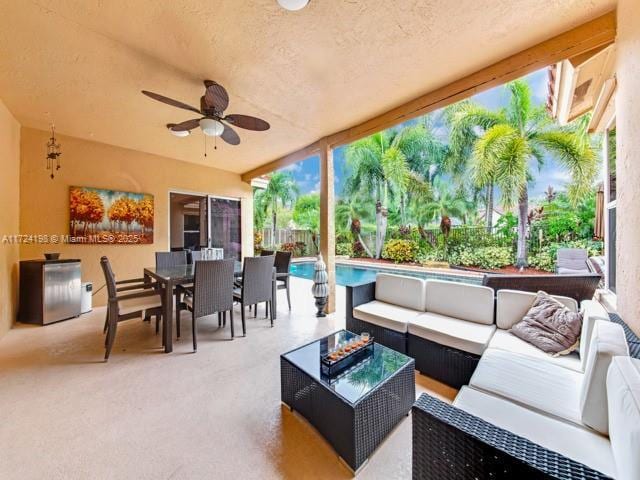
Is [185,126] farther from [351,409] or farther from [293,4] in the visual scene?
[351,409]

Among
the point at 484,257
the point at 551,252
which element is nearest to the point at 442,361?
the point at 484,257

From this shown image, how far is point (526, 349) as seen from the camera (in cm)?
178

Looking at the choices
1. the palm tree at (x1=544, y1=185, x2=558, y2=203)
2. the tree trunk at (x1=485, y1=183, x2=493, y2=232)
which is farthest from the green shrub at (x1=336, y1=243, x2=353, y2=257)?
the palm tree at (x1=544, y1=185, x2=558, y2=203)

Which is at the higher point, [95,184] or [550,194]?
[550,194]

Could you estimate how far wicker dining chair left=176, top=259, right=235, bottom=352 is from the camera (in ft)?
8.82

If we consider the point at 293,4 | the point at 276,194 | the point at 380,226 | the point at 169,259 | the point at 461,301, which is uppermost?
the point at 276,194

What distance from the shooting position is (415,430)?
1.03 m

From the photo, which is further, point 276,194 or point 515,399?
point 276,194

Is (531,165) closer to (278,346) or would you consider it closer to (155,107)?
(278,346)

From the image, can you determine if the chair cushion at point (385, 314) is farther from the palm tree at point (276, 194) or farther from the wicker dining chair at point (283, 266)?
the palm tree at point (276, 194)

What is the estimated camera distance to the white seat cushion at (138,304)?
8.54 feet

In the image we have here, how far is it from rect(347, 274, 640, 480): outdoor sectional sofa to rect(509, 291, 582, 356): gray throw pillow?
0.06m

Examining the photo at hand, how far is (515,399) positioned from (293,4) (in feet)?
8.30

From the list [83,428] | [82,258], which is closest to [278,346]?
[83,428]
